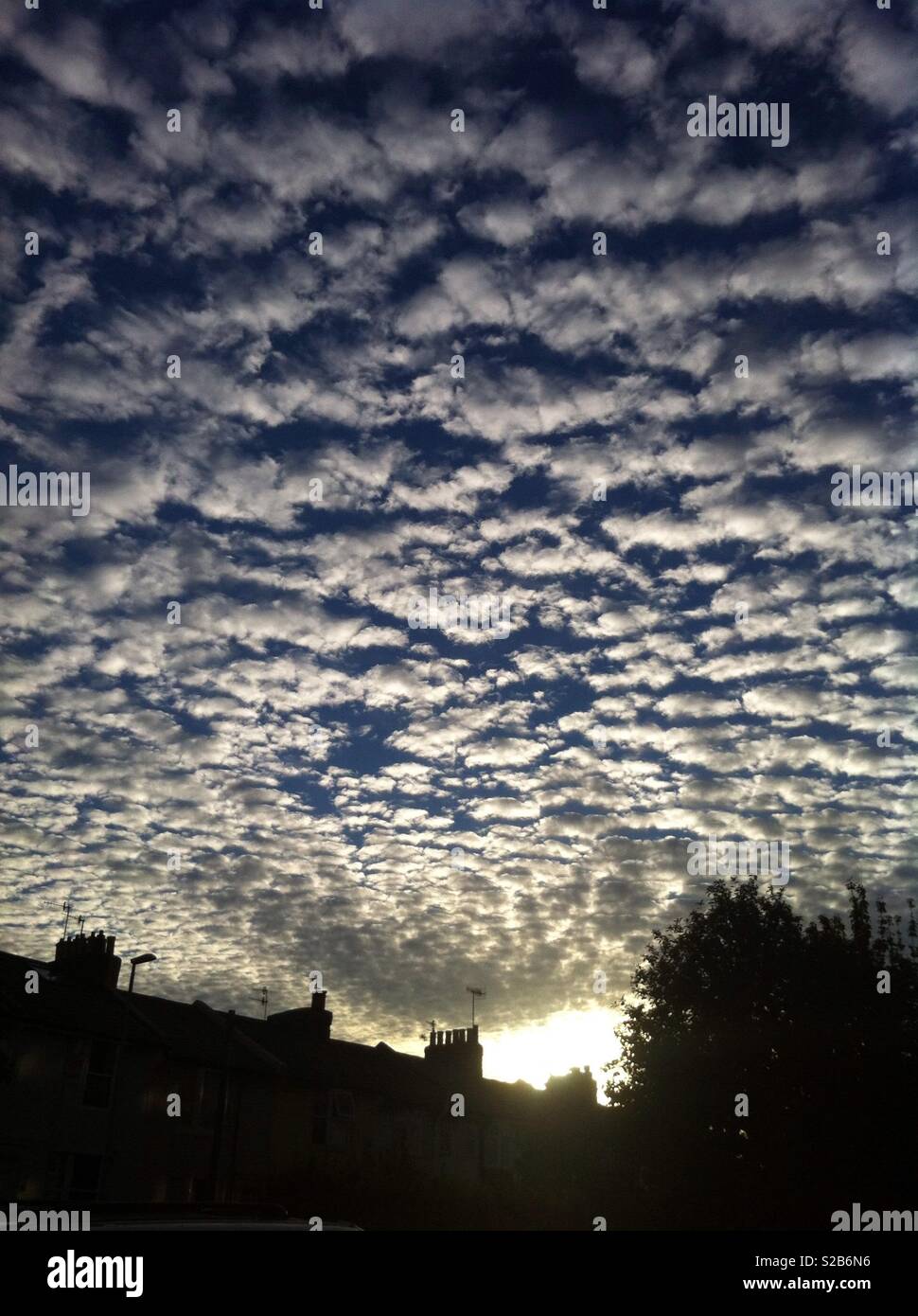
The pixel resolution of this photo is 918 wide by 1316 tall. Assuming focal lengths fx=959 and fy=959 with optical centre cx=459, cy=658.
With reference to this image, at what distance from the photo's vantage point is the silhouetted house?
3341 cm

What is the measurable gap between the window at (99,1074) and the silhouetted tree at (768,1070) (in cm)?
1920

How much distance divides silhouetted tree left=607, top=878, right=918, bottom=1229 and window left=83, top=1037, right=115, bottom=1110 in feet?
63.0

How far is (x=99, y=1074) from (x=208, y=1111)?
6001 mm

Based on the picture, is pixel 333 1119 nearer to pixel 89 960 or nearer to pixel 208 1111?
pixel 208 1111

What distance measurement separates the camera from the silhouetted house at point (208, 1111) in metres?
33.4

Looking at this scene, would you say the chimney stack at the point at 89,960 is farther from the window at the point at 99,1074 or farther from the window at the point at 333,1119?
the window at the point at 333,1119

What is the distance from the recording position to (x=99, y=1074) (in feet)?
118

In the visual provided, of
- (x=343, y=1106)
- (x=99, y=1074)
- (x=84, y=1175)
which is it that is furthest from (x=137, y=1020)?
(x=343, y=1106)

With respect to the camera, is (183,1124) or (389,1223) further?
(183,1124)

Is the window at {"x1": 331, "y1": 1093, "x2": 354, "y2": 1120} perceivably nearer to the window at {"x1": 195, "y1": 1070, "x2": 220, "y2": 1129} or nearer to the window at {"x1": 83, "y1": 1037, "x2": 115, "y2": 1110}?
the window at {"x1": 195, "y1": 1070, "x2": 220, "y2": 1129}
